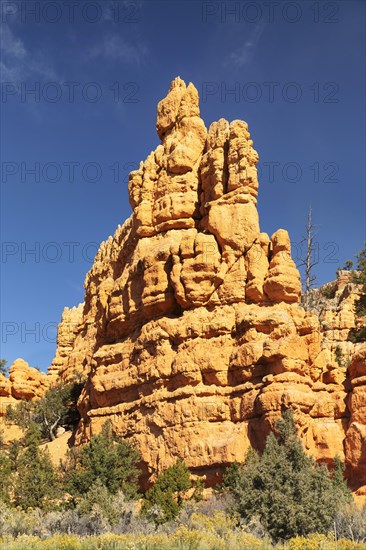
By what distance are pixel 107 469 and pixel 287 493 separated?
1182cm

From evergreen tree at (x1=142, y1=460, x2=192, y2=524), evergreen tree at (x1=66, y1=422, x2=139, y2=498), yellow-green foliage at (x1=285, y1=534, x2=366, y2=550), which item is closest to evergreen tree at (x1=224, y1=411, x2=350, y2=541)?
evergreen tree at (x1=142, y1=460, x2=192, y2=524)

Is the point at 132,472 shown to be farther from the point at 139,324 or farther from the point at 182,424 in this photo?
the point at 139,324

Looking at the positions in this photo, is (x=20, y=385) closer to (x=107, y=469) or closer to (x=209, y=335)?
(x=107, y=469)

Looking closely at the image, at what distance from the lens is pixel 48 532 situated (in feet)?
82.2

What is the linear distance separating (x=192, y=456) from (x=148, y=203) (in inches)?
716

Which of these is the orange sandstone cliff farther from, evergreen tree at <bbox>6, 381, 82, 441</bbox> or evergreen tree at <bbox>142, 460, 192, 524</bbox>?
evergreen tree at <bbox>6, 381, 82, 441</bbox>

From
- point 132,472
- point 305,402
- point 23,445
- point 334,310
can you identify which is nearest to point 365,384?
point 305,402

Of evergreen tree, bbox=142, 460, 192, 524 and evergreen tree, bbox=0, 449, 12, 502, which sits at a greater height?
evergreen tree, bbox=0, 449, 12, 502

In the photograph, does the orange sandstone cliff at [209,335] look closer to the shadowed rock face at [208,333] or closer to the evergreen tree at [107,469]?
the shadowed rock face at [208,333]

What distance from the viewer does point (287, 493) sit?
2409cm

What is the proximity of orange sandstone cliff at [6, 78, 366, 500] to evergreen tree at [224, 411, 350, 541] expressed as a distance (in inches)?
165

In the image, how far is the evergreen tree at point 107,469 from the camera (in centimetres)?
3238

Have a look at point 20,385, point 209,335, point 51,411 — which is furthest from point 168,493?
point 20,385

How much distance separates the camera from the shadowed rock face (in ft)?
107
